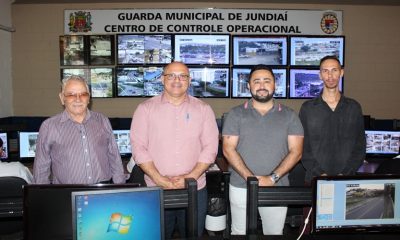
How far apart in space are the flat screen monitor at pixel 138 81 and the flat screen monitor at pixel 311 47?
183 cm

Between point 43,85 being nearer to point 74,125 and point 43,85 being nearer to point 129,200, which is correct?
point 74,125

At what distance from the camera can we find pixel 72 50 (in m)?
4.93

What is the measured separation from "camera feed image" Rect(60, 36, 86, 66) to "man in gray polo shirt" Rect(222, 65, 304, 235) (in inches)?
130

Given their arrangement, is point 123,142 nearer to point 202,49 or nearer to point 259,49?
point 202,49

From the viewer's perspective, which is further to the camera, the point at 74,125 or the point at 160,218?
the point at 74,125

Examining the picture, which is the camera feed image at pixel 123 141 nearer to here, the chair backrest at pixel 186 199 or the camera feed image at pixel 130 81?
the camera feed image at pixel 130 81

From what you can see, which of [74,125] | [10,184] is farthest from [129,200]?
[10,184]

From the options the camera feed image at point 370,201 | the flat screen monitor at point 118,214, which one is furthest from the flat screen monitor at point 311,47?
the flat screen monitor at point 118,214

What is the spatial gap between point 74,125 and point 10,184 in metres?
0.56

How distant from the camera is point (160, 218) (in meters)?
1.32

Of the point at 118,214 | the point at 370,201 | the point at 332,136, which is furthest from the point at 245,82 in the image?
the point at 118,214

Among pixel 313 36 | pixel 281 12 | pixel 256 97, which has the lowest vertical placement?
pixel 256 97

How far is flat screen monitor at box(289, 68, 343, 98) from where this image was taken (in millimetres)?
4977

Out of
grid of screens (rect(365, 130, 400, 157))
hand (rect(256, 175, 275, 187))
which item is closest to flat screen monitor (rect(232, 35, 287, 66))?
grid of screens (rect(365, 130, 400, 157))
